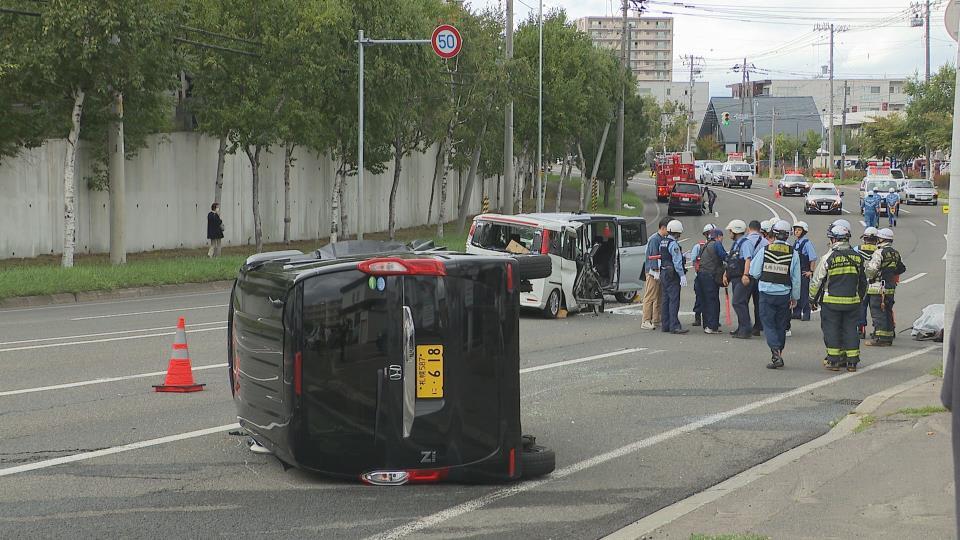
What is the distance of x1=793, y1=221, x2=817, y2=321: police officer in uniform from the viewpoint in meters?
18.0

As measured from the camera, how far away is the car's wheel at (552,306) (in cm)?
2022

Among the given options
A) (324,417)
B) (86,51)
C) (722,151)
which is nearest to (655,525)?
(324,417)

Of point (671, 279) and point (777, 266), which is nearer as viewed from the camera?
point (777, 266)

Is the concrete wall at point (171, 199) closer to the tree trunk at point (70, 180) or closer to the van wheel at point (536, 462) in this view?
the tree trunk at point (70, 180)

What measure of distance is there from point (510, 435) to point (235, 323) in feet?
7.73

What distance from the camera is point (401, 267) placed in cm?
762

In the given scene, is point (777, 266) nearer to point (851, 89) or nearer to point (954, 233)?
point (954, 233)

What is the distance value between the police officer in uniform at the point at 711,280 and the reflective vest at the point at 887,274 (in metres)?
2.33

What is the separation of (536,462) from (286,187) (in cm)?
3313

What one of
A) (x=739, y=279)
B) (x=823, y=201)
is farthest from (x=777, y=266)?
(x=823, y=201)

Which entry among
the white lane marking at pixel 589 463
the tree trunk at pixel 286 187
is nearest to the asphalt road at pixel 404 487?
the white lane marking at pixel 589 463

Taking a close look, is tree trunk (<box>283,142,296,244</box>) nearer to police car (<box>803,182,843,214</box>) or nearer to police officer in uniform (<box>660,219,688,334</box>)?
police officer in uniform (<box>660,219,688,334</box>)

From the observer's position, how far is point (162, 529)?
6973 millimetres

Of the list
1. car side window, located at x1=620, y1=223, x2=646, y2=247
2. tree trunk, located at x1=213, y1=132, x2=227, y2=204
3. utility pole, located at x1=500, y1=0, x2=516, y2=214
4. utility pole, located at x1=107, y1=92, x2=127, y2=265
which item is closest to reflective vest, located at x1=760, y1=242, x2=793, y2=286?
car side window, located at x1=620, y1=223, x2=646, y2=247
